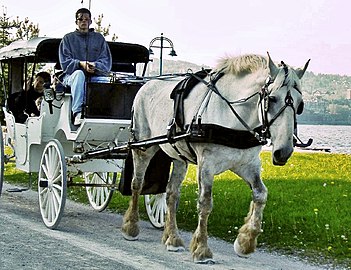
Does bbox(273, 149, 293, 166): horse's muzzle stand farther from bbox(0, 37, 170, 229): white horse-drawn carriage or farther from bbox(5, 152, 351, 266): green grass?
bbox(0, 37, 170, 229): white horse-drawn carriage

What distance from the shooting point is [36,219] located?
33.3ft

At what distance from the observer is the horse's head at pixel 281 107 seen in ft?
22.3

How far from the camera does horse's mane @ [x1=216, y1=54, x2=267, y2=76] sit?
7402 mm

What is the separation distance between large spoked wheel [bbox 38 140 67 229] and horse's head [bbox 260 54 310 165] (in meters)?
3.22

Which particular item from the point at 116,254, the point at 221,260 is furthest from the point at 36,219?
the point at 221,260

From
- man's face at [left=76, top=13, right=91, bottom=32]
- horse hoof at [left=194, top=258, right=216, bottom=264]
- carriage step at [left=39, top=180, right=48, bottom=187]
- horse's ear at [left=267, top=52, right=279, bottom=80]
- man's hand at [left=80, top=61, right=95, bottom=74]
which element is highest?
man's face at [left=76, top=13, right=91, bottom=32]

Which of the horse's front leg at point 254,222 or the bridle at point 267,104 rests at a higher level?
the bridle at point 267,104

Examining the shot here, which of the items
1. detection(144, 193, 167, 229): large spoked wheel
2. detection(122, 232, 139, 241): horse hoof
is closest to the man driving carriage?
detection(144, 193, 167, 229): large spoked wheel

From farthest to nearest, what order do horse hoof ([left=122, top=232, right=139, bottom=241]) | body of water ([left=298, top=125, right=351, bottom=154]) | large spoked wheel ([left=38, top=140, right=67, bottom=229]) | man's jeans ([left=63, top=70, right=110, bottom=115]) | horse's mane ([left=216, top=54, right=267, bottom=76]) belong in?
body of water ([left=298, top=125, right=351, bottom=154]) → man's jeans ([left=63, top=70, right=110, bottom=115]) → large spoked wheel ([left=38, top=140, right=67, bottom=229]) → horse hoof ([left=122, top=232, right=139, bottom=241]) → horse's mane ([left=216, top=54, right=267, bottom=76])

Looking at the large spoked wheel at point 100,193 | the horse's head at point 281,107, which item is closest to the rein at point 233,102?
the horse's head at point 281,107

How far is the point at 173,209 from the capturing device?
8.60 metres

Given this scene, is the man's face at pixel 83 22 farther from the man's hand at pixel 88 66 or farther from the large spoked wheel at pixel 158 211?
the large spoked wheel at pixel 158 211

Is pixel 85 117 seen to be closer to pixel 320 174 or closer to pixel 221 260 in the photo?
pixel 221 260

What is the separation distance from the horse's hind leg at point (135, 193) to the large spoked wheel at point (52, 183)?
816mm
